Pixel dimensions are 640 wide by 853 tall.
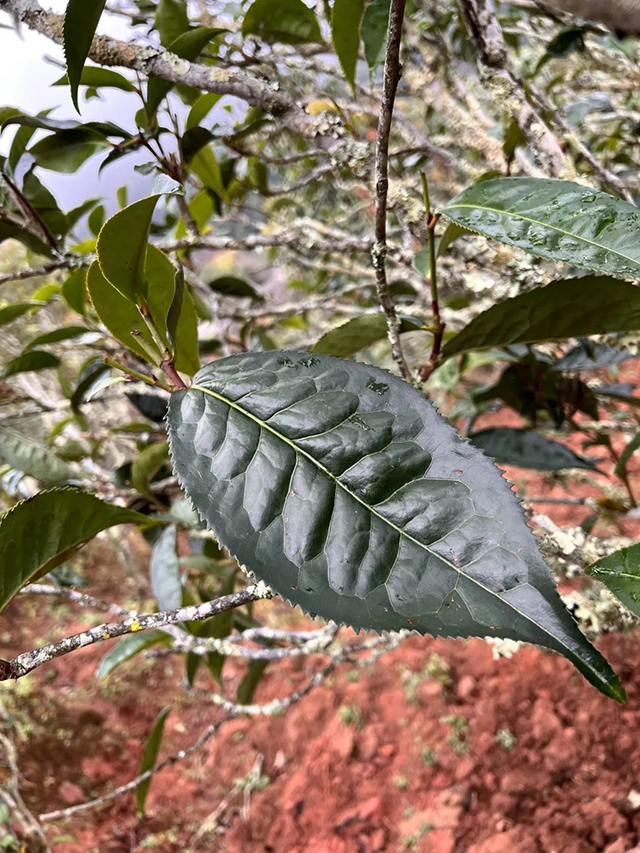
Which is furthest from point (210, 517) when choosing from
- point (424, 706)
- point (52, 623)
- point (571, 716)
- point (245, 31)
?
point (52, 623)

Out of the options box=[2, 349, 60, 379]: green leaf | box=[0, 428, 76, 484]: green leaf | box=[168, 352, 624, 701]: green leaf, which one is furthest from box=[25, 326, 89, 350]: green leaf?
box=[168, 352, 624, 701]: green leaf

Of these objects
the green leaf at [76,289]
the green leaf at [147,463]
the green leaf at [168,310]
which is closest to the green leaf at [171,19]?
the green leaf at [76,289]

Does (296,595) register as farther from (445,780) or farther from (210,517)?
(445,780)

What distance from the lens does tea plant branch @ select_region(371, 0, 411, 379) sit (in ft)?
1.04

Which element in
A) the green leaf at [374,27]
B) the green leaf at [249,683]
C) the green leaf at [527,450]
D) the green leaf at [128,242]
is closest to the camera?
the green leaf at [128,242]

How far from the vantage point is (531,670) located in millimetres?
1518

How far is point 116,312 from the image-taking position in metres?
0.53

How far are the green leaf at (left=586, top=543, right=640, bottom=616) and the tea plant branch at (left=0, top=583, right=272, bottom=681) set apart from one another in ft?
0.78

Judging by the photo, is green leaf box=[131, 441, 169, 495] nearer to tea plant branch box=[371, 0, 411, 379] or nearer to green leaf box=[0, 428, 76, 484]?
green leaf box=[0, 428, 76, 484]

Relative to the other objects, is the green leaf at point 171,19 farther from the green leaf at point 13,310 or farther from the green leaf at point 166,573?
the green leaf at point 166,573

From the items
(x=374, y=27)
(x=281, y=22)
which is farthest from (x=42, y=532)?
(x=281, y=22)

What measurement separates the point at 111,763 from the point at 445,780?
5.11ft

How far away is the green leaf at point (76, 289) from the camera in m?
0.89

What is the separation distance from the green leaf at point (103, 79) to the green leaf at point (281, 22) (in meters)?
0.23
